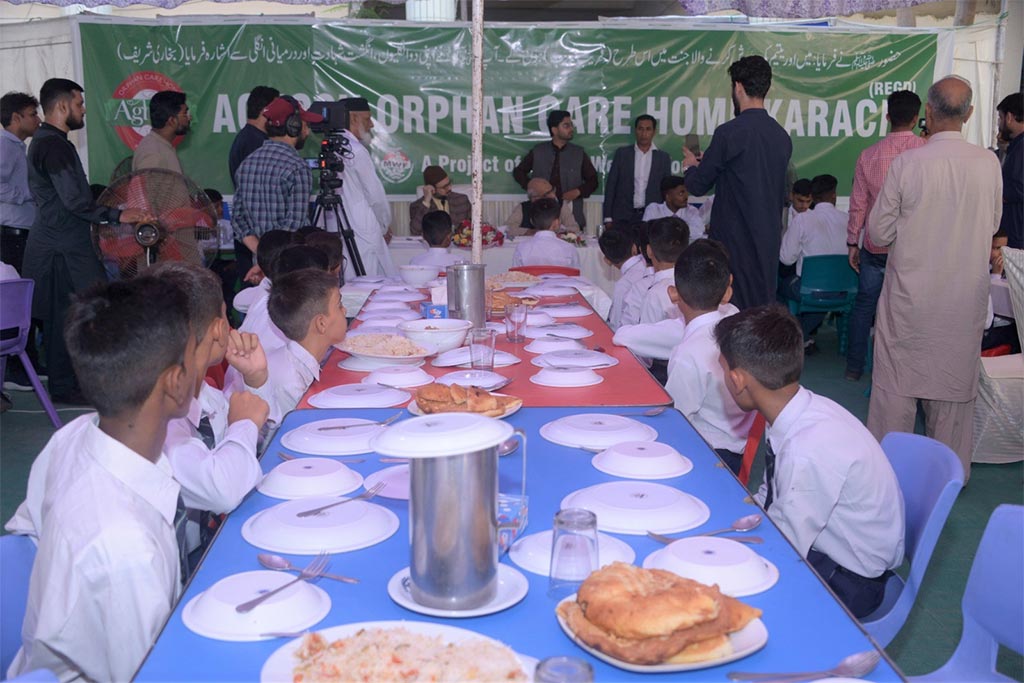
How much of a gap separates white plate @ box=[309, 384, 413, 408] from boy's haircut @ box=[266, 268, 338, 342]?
34 centimetres

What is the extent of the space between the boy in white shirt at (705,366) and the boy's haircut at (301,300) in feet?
3.56

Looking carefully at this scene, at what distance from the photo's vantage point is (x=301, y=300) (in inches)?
106

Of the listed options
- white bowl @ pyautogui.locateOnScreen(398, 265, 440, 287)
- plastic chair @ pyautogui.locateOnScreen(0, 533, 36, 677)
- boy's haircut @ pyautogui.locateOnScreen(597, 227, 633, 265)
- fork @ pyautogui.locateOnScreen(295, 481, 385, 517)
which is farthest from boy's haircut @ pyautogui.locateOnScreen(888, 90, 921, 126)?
plastic chair @ pyautogui.locateOnScreen(0, 533, 36, 677)

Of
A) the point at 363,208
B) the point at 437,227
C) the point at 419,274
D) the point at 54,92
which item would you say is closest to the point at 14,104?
the point at 54,92

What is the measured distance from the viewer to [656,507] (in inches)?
60.4

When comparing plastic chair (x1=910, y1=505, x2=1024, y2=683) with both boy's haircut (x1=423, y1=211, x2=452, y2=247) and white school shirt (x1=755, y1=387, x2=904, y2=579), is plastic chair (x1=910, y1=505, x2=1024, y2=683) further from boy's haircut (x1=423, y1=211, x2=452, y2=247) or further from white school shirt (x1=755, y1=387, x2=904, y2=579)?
boy's haircut (x1=423, y1=211, x2=452, y2=247)

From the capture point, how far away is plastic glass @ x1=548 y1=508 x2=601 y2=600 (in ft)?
4.19

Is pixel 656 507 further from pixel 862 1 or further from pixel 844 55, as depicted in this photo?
pixel 844 55

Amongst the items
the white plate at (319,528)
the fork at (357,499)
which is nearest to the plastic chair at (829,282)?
the fork at (357,499)

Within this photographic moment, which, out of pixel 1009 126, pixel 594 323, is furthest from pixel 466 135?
pixel 594 323

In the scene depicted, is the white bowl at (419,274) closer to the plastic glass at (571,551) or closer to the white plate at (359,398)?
the white plate at (359,398)

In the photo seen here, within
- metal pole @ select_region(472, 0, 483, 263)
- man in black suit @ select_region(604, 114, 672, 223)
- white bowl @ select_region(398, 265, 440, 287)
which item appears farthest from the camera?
man in black suit @ select_region(604, 114, 672, 223)

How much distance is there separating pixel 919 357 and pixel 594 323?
134 centimetres

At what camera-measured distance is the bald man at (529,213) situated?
703 centimetres
